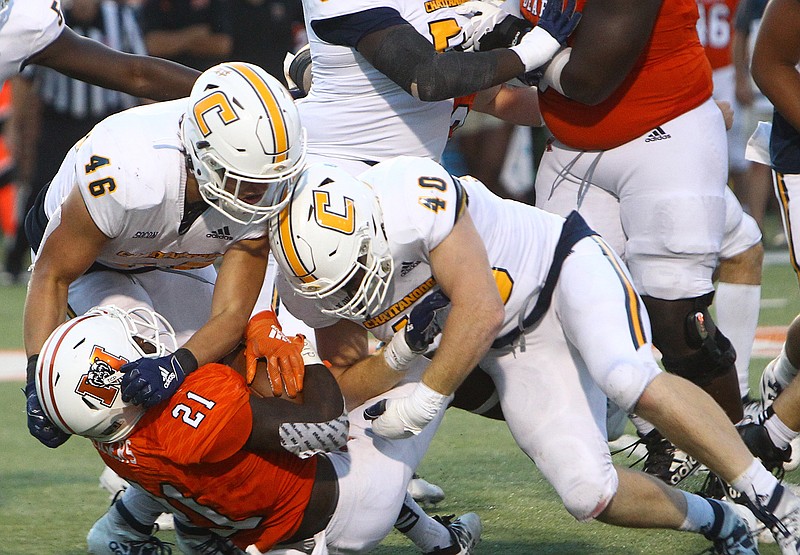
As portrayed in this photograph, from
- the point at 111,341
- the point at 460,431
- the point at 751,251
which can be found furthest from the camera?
the point at 460,431

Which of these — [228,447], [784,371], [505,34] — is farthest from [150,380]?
[784,371]

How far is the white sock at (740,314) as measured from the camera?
4445mm

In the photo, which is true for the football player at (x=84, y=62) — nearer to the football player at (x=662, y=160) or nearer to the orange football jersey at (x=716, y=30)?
the football player at (x=662, y=160)

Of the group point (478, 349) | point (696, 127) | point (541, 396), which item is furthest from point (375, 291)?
point (696, 127)

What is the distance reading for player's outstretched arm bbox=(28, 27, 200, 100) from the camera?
412 cm

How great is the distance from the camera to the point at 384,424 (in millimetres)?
3186

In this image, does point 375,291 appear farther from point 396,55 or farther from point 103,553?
point 103,553

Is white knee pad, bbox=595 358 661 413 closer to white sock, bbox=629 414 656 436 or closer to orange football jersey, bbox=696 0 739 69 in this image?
white sock, bbox=629 414 656 436

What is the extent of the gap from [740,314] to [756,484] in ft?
4.70

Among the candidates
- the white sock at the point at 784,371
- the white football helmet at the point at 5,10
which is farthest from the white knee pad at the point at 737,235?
the white football helmet at the point at 5,10

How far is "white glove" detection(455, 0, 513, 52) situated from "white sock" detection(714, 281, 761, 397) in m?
1.32

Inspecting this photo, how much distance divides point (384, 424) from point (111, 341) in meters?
0.74

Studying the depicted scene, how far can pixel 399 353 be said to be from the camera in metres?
3.24

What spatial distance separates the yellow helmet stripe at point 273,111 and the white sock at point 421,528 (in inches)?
A: 43.4
